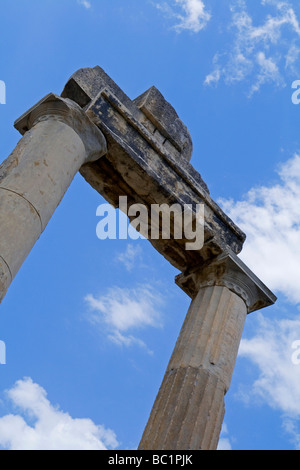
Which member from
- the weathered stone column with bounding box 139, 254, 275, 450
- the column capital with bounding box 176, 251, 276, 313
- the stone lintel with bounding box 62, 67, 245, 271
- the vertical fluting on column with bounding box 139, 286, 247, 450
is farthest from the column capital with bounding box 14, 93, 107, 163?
the vertical fluting on column with bounding box 139, 286, 247, 450

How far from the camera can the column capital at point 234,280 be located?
10.0 metres

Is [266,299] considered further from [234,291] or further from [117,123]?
[117,123]

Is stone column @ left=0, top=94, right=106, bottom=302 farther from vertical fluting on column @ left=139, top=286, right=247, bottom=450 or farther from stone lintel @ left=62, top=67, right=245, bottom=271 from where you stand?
vertical fluting on column @ left=139, top=286, right=247, bottom=450

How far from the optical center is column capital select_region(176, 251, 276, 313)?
10008 mm

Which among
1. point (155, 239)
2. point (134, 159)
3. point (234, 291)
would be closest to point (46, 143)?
point (134, 159)

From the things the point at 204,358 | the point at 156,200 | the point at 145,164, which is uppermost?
the point at 145,164

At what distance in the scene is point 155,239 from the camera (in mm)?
10719

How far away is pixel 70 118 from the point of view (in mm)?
8789

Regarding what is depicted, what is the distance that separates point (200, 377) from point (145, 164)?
12.5 feet

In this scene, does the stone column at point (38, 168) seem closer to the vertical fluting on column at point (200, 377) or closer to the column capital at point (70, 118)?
the column capital at point (70, 118)

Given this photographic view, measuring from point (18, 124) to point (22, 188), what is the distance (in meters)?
2.60

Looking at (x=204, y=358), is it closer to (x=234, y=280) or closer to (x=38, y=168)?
(x=234, y=280)

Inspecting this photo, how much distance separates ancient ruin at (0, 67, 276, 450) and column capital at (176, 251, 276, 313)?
0.06ft

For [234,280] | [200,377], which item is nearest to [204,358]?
[200,377]
